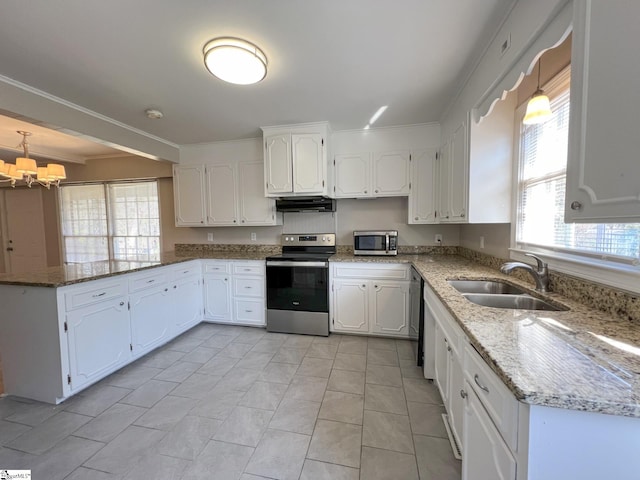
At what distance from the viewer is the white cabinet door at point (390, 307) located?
285 cm

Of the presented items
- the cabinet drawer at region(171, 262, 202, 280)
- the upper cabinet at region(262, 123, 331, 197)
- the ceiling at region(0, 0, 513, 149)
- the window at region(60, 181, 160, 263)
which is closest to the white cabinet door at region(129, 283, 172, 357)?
the cabinet drawer at region(171, 262, 202, 280)

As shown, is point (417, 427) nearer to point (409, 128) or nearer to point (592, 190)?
point (592, 190)

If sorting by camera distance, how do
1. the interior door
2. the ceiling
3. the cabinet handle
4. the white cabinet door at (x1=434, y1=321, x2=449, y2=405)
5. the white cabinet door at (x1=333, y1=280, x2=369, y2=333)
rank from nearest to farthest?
the cabinet handle
the ceiling
the white cabinet door at (x1=434, y1=321, x2=449, y2=405)
the white cabinet door at (x1=333, y1=280, x2=369, y2=333)
the interior door

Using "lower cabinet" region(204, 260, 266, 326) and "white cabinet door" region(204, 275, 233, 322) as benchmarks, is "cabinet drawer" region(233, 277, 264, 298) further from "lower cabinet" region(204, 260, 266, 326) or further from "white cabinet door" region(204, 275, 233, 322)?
"white cabinet door" region(204, 275, 233, 322)

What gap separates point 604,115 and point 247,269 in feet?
10.1

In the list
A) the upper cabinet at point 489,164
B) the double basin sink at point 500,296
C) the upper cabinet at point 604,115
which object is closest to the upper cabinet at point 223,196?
the upper cabinet at point 489,164

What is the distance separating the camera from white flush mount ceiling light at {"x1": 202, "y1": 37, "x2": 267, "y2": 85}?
5.26 feet

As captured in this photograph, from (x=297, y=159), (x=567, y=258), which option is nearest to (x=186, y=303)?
(x=297, y=159)

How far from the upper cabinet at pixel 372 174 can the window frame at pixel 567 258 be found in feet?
4.03

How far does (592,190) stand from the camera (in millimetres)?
842

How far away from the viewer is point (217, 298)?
334cm

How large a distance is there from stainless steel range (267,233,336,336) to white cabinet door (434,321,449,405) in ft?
4.51

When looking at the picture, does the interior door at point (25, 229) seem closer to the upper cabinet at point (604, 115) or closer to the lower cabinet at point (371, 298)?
the lower cabinet at point (371, 298)

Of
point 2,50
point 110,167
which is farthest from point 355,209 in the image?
point 110,167
